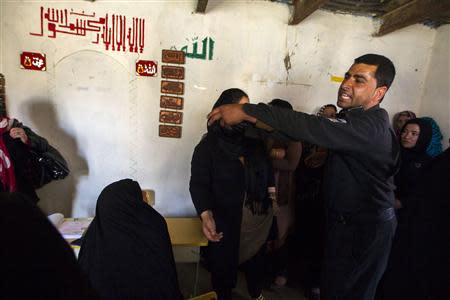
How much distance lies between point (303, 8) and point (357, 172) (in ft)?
4.98

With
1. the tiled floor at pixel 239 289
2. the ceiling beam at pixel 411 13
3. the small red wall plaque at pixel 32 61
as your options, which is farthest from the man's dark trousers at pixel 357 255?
the small red wall plaque at pixel 32 61

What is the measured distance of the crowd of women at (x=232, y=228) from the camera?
1.34ft

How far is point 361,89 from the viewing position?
1.14 m


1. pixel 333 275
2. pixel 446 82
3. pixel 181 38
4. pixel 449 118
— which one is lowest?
pixel 333 275

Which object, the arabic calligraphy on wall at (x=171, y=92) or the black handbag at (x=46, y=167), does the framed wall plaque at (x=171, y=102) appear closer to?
the arabic calligraphy on wall at (x=171, y=92)

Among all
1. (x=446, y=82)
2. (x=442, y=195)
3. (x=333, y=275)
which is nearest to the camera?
(x=442, y=195)

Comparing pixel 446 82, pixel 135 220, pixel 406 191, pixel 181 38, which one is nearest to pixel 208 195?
pixel 135 220

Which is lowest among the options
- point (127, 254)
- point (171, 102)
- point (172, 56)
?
point (127, 254)

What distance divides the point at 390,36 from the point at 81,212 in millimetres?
3228

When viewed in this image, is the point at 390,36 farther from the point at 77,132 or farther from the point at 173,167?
the point at 77,132

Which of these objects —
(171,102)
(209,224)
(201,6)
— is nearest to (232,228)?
(209,224)

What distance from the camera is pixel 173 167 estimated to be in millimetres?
2402

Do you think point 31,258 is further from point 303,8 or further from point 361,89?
point 303,8

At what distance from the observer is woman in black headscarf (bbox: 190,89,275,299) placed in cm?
155
